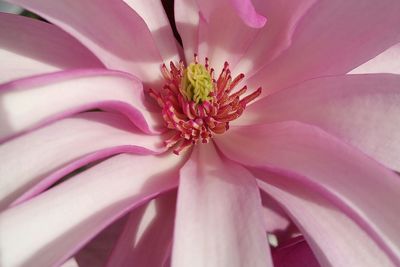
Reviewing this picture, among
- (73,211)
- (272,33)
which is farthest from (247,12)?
(73,211)

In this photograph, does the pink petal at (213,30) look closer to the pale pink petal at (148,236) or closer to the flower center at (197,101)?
the flower center at (197,101)

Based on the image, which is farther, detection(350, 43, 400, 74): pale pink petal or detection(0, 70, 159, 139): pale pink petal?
detection(350, 43, 400, 74): pale pink petal

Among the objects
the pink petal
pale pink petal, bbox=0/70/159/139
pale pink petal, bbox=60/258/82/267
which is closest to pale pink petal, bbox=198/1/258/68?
the pink petal

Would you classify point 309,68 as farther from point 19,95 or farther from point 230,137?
point 19,95

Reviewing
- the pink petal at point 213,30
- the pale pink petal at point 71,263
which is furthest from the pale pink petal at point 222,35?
the pale pink petal at point 71,263

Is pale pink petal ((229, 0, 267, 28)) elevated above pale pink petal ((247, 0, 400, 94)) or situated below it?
below

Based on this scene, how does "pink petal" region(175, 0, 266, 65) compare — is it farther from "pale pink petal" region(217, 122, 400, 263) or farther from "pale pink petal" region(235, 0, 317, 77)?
"pale pink petal" region(217, 122, 400, 263)
